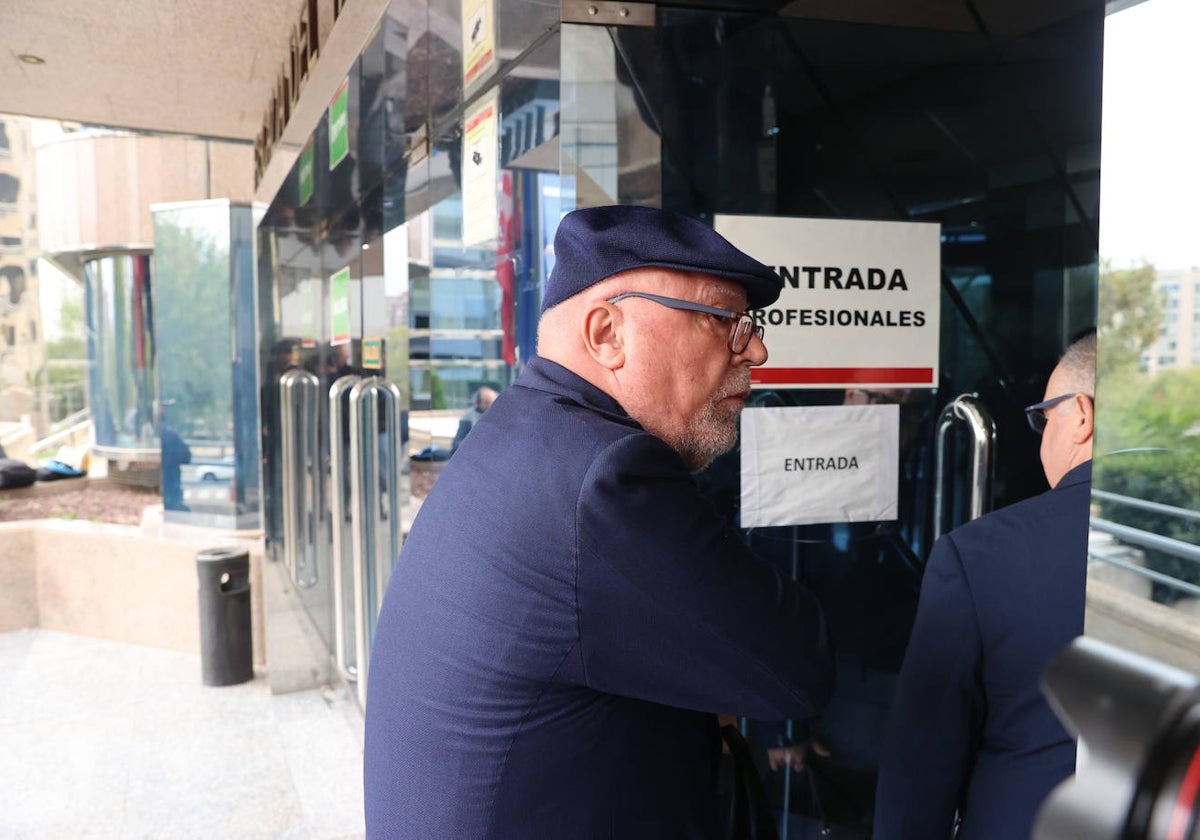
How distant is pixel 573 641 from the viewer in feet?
3.49

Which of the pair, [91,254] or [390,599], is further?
[91,254]

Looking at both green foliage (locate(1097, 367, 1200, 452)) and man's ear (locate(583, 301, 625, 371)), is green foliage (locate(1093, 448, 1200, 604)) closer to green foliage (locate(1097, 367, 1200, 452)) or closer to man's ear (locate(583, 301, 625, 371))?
green foliage (locate(1097, 367, 1200, 452))

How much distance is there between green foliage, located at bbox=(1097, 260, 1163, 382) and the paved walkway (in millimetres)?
3662

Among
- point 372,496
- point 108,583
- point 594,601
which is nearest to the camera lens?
point 594,601

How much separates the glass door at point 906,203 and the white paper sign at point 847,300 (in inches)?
1.0

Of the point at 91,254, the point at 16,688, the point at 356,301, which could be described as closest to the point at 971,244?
the point at 356,301

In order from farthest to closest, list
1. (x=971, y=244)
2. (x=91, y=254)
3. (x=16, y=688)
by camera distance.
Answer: (x=91, y=254)
(x=16, y=688)
(x=971, y=244)

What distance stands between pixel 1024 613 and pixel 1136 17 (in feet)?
3.93

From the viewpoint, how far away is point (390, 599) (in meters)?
1.28

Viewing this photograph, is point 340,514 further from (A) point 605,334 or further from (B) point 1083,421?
(B) point 1083,421

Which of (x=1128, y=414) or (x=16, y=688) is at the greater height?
(x=1128, y=414)

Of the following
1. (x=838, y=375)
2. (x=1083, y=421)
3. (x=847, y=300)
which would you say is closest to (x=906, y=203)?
(x=847, y=300)

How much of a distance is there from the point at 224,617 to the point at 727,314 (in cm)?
455

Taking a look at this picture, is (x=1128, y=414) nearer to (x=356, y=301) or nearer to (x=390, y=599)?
(x=390, y=599)
